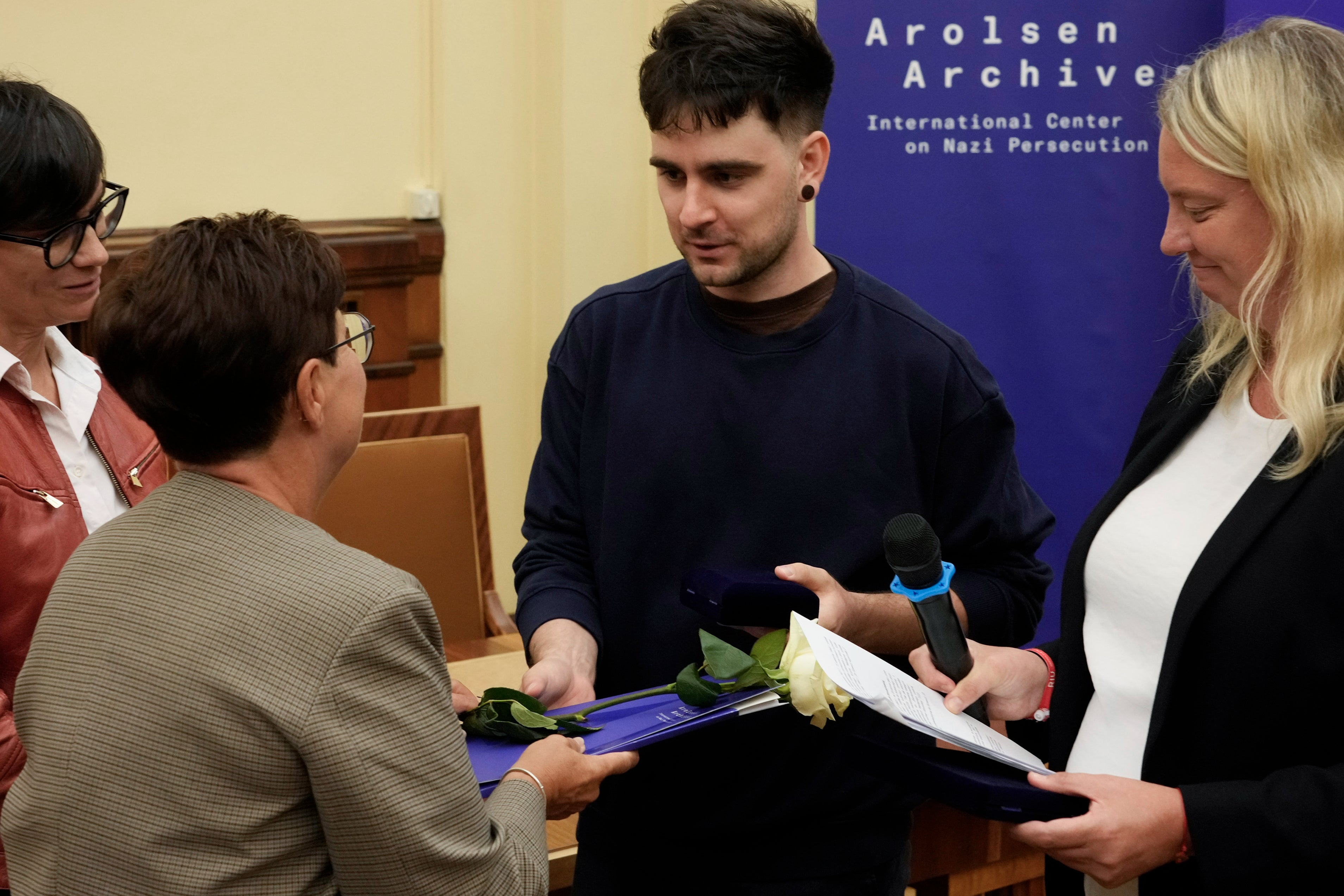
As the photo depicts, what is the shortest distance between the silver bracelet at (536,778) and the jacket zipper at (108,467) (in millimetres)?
732

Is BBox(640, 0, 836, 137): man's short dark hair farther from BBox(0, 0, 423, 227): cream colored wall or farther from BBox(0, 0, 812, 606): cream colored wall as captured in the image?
BBox(0, 0, 423, 227): cream colored wall

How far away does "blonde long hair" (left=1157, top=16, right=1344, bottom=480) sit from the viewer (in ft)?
4.14

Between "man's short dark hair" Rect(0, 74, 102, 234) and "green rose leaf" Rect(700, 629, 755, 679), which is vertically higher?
"man's short dark hair" Rect(0, 74, 102, 234)

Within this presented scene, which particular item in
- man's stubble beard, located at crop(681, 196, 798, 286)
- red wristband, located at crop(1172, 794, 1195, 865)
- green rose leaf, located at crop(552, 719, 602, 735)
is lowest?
red wristband, located at crop(1172, 794, 1195, 865)

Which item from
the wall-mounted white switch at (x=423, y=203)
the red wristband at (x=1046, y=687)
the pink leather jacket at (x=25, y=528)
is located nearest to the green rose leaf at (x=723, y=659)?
the red wristband at (x=1046, y=687)

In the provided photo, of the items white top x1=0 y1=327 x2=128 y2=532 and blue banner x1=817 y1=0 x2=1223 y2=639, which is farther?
blue banner x1=817 y1=0 x2=1223 y2=639

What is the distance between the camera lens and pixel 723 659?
1.50 meters

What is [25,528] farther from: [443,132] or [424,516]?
[443,132]

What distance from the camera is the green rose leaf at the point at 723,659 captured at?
149 centimetres

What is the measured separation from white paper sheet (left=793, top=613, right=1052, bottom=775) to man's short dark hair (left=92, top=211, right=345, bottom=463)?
58 cm

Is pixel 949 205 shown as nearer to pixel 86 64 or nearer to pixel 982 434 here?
pixel 982 434

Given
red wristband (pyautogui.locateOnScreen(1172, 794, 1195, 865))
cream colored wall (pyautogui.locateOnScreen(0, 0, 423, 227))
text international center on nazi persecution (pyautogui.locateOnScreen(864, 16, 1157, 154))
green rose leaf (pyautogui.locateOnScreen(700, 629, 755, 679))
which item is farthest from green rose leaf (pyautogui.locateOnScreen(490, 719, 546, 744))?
cream colored wall (pyautogui.locateOnScreen(0, 0, 423, 227))

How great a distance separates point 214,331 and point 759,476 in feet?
2.41

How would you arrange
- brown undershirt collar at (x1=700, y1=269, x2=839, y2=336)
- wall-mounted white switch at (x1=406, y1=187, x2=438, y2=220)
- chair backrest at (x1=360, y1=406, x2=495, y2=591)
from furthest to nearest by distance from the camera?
wall-mounted white switch at (x1=406, y1=187, x2=438, y2=220) → chair backrest at (x1=360, y1=406, x2=495, y2=591) → brown undershirt collar at (x1=700, y1=269, x2=839, y2=336)
